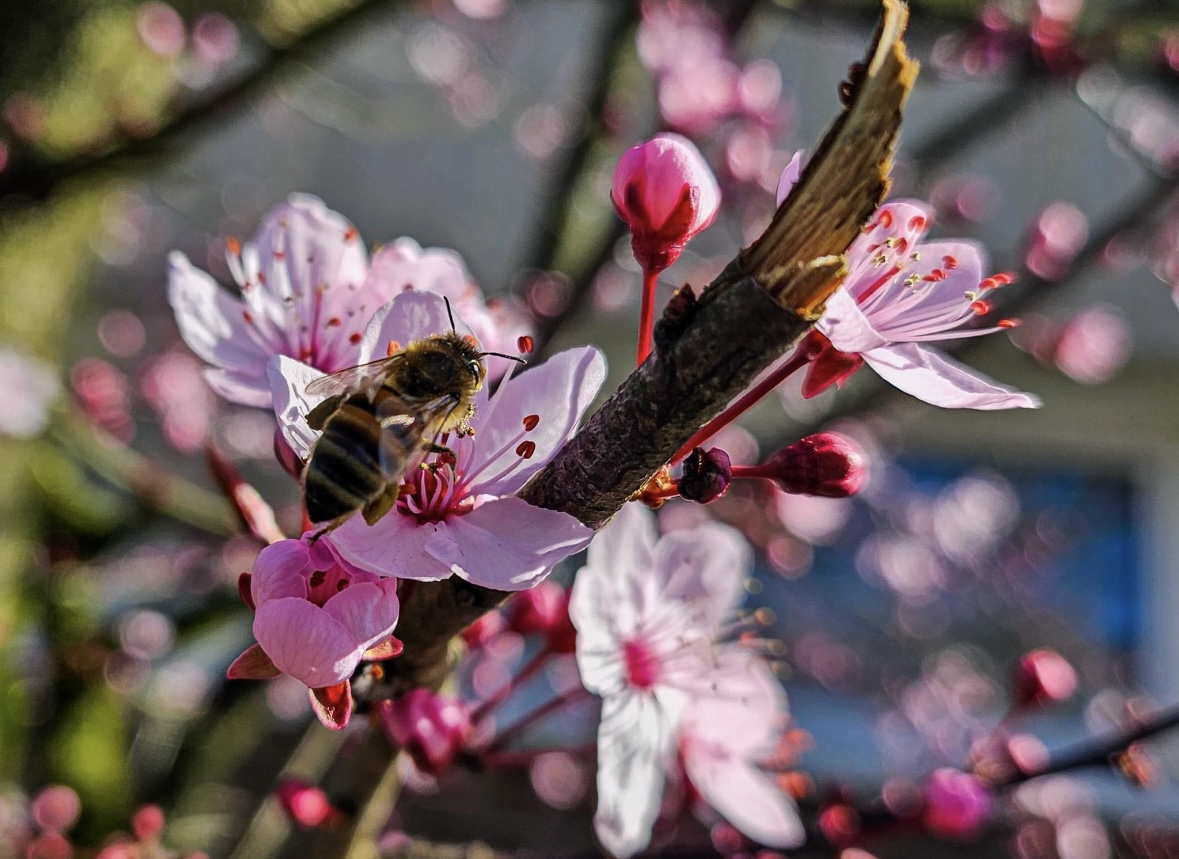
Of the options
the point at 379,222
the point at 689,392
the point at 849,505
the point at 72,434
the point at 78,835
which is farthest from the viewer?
the point at 379,222

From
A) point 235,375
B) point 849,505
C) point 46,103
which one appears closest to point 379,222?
point 46,103

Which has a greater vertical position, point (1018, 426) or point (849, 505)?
point (1018, 426)

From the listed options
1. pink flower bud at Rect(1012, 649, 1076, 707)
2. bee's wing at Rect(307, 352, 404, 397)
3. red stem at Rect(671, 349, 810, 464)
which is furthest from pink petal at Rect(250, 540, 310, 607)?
pink flower bud at Rect(1012, 649, 1076, 707)

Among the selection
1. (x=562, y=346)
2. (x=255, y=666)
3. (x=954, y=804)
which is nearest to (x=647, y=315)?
(x=255, y=666)

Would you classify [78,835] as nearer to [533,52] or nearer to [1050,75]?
[1050,75]

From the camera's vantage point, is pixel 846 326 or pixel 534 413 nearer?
pixel 846 326

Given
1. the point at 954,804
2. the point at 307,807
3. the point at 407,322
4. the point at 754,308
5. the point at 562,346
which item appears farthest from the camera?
the point at 562,346

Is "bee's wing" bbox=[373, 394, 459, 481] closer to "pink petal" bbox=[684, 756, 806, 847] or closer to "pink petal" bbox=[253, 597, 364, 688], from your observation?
"pink petal" bbox=[253, 597, 364, 688]

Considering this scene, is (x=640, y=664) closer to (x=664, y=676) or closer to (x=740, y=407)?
(x=664, y=676)
